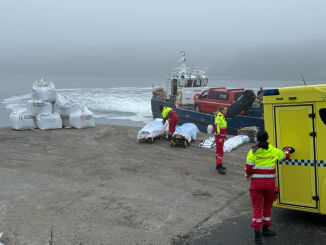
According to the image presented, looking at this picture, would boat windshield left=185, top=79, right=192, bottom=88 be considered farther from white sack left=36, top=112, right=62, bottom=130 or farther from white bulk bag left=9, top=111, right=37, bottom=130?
white bulk bag left=9, top=111, right=37, bottom=130

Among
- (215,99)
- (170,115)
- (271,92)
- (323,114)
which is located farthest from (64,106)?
(323,114)

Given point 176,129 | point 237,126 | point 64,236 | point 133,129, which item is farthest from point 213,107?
point 64,236

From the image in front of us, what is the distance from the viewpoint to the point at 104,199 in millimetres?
5949

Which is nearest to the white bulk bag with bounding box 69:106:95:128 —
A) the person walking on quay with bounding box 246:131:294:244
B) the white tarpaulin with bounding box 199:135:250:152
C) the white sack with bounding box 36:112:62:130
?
the white sack with bounding box 36:112:62:130

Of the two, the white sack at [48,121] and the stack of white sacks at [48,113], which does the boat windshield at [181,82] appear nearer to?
the stack of white sacks at [48,113]

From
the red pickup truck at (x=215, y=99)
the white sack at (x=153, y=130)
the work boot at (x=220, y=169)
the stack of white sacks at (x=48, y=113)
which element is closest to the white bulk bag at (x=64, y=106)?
the stack of white sacks at (x=48, y=113)

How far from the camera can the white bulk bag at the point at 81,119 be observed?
537 inches

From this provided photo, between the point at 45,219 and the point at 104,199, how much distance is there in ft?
3.81

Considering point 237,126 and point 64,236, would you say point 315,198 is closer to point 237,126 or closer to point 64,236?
point 64,236

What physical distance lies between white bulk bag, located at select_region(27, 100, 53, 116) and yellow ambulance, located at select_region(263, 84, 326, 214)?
10516mm

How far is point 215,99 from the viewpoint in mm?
18922

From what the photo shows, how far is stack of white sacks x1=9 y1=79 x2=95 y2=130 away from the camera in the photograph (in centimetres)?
1319

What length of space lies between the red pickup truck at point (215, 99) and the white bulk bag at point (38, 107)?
943cm

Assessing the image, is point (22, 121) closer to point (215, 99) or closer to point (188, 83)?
point (215, 99)
